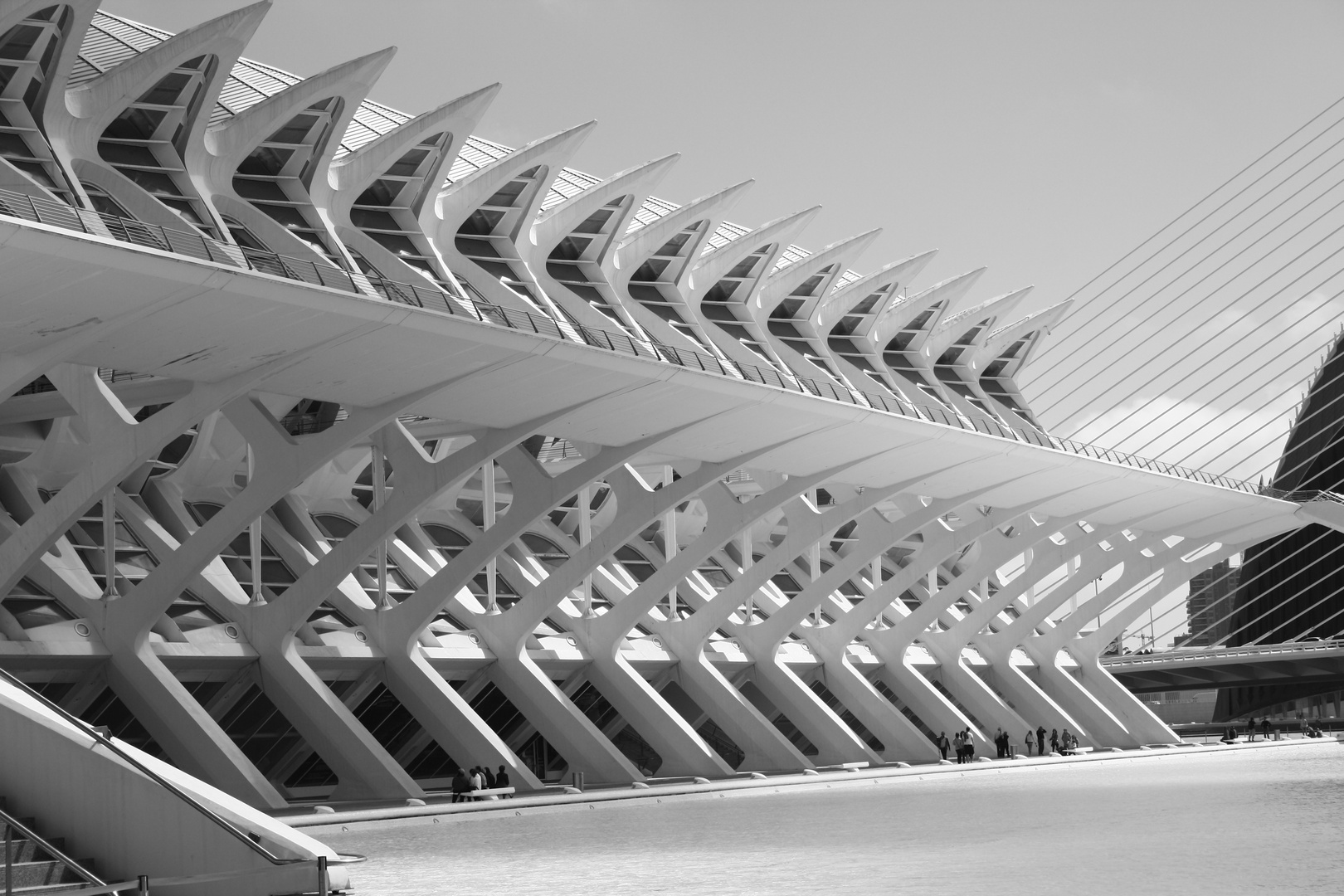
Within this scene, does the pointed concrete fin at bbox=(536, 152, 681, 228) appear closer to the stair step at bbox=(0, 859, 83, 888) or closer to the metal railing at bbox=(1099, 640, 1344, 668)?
the stair step at bbox=(0, 859, 83, 888)

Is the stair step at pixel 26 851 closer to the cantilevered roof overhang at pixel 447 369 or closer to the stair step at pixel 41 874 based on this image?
the stair step at pixel 41 874

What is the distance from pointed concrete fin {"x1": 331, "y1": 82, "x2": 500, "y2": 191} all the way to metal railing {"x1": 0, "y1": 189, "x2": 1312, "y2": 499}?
10.3 ft

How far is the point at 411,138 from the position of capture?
106 ft

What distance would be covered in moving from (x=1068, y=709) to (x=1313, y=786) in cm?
2906

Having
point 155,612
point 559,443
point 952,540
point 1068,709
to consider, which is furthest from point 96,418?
point 1068,709

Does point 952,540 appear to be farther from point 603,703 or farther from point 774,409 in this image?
point 774,409

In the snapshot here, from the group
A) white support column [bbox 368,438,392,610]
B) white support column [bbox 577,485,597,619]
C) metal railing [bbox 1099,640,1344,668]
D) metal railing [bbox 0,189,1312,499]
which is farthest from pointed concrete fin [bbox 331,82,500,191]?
metal railing [bbox 1099,640,1344,668]

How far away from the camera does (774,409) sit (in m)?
28.5

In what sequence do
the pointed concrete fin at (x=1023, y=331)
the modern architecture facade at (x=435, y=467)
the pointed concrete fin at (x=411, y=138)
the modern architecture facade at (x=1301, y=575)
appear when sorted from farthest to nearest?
the modern architecture facade at (x=1301, y=575) < the pointed concrete fin at (x=1023, y=331) < the pointed concrete fin at (x=411, y=138) < the modern architecture facade at (x=435, y=467)

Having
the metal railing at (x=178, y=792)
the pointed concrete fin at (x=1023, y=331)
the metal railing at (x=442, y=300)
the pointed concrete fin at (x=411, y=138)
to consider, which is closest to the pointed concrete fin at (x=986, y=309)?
the pointed concrete fin at (x=1023, y=331)

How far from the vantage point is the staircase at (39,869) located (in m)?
10.3

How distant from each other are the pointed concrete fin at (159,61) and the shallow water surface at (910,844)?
13.5 metres

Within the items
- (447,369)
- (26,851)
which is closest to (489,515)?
(447,369)

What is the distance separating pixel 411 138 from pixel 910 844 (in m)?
22.1
